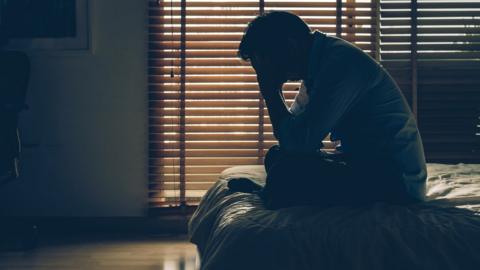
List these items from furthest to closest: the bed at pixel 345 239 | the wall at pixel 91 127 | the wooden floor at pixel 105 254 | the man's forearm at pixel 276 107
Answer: the wall at pixel 91 127 < the wooden floor at pixel 105 254 < the man's forearm at pixel 276 107 < the bed at pixel 345 239

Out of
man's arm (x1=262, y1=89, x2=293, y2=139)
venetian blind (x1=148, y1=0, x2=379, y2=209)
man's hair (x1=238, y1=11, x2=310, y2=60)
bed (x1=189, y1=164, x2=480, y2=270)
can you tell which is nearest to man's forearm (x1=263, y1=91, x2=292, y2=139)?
man's arm (x1=262, y1=89, x2=293, y2=139)

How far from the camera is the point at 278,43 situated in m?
2.01

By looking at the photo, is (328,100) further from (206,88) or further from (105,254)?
(206,88)

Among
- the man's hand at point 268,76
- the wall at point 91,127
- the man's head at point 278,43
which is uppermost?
the man's head at point 278,43

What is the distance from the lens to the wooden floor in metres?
2.95

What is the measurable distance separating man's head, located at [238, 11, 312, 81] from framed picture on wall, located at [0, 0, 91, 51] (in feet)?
6.49

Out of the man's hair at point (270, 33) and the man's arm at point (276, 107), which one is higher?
the man's hair at point (270, 33)

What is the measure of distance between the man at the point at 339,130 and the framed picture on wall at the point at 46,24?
2007mm

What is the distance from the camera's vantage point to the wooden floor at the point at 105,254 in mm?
2945

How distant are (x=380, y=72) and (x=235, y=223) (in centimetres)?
69

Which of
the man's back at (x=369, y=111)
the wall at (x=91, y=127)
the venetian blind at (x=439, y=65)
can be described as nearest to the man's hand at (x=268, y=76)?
the man's back at (x=369, y=111)

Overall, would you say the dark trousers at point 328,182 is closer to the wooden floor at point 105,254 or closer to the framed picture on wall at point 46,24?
the wooden floor at point 105,254

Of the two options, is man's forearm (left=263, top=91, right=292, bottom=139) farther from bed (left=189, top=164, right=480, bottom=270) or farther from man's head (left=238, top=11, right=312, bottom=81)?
bed (left=189, top=164, right=480, bottom=270)

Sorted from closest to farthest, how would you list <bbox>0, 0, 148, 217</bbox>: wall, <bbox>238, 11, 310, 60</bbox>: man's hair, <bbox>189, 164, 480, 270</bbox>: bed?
1. <bbox>189, 164, 480, 270</bbox>: bed
2. <bbox>238, 11, 310, 60</bbox>: man's hair
3. <bbox>0, 0, 148, 217</bbox>: wall
